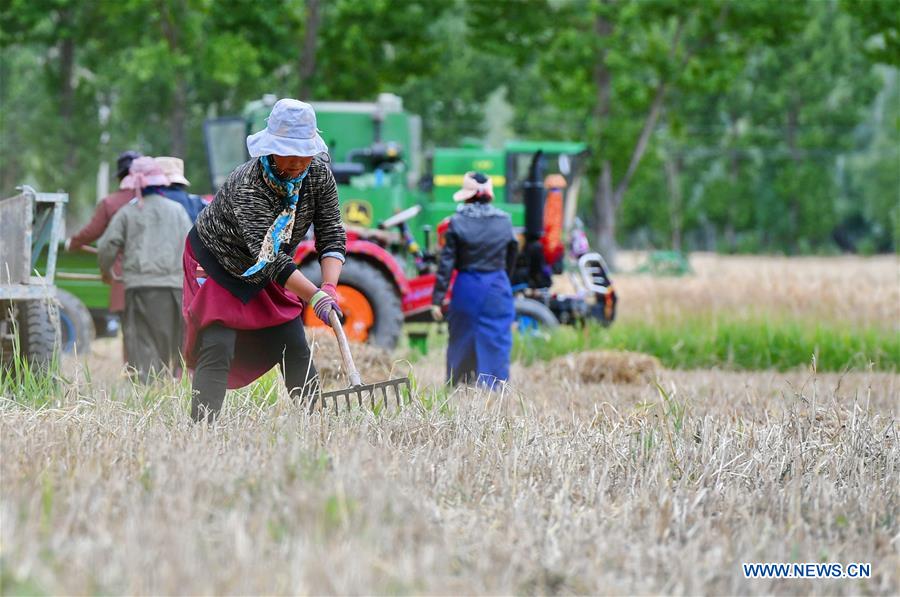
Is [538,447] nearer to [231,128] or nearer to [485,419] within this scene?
[485,419]

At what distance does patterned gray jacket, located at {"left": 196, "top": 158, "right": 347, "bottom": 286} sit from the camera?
19.4 feet

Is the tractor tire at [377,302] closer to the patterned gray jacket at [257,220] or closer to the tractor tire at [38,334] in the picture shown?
the tractor tire at [38,334]

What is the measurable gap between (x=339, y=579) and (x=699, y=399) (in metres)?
4.77

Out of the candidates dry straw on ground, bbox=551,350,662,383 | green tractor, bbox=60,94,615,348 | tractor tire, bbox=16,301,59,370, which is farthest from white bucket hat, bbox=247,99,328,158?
green tractor, bbox=60,94,615,348

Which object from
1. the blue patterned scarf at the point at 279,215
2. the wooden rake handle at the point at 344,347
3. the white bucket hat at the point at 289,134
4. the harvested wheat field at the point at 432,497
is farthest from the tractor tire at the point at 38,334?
the white bucket hat at the point at 289,134

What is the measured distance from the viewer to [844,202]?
73.4 metres

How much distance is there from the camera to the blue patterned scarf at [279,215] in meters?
5.93

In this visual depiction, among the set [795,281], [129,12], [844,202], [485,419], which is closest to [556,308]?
[795,281]

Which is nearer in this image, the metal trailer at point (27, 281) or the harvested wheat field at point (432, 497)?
the harvested wheat field at point (432, 497)

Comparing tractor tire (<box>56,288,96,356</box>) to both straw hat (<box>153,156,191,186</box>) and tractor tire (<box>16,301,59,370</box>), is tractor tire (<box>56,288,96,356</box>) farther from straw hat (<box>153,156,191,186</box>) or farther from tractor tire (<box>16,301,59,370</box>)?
tractor tire (<box>16,301,59,370</box>)

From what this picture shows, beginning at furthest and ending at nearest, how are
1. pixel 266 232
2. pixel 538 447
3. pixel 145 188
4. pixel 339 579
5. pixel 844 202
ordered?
pixel 844 202 → pixel 145 188 → pixel 266 232 → pixel 538 447 → pixel 339 579

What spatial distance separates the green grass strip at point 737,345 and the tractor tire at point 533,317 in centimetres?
17

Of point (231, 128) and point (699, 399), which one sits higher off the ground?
point (231, 128)

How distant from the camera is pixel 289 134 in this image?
18.7 ft
